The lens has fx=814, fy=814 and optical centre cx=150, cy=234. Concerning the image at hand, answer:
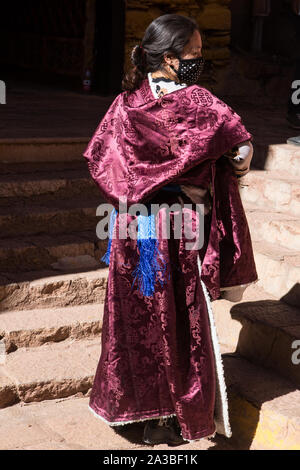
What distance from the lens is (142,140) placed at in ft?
10.2

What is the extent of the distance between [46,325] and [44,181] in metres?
1.28

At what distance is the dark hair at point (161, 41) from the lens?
9.96ft

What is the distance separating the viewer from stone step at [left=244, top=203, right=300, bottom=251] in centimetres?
462

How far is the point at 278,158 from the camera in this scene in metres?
5.47

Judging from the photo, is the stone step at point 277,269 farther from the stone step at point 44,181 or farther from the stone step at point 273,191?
the stone step at point 44,181

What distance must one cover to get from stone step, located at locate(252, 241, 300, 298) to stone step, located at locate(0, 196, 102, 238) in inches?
45.1

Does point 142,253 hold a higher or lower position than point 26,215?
higher

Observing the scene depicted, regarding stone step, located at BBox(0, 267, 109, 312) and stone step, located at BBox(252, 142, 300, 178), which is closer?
stone step, located at BBox(0, 267, 109, 312)

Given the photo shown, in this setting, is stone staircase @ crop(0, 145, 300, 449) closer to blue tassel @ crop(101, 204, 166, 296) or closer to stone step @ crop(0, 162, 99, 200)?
stone step @ crop(0, 162, 99, 200)

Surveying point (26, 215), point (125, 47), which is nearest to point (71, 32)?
point (125, 47)

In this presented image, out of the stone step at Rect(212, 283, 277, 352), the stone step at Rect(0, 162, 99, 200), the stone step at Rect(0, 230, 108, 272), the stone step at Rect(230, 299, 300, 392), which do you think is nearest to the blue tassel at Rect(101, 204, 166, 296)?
the stone step at Rect(230, 299, 300, 392)

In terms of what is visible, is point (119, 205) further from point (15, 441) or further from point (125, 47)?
point (125, 47)

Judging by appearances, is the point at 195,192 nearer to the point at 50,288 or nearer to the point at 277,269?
the point at 277,269

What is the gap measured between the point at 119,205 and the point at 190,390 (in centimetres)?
79
